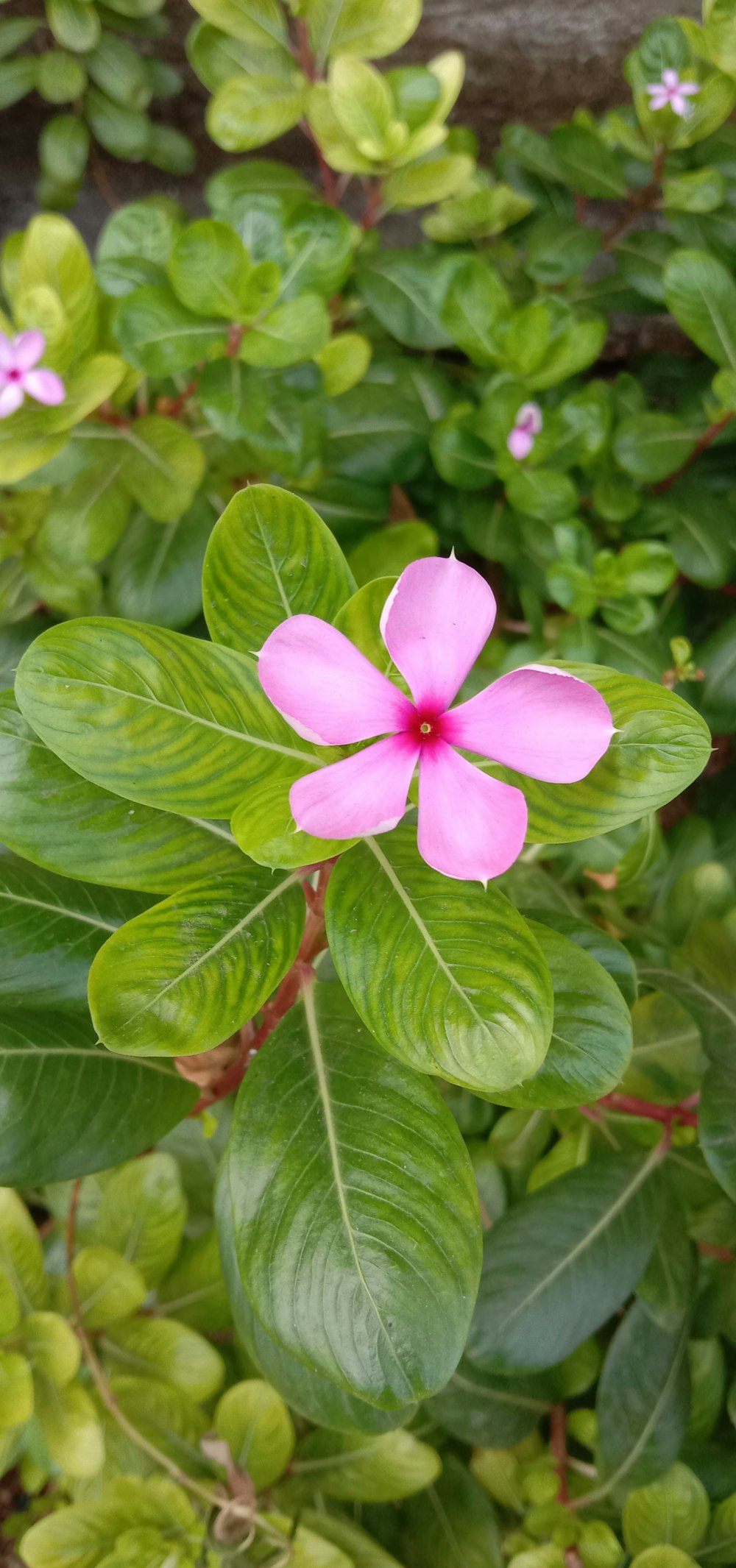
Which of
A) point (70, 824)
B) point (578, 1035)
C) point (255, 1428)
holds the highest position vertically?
point (70, 824)

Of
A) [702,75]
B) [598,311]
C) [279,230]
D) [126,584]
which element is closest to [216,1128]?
[126,584]

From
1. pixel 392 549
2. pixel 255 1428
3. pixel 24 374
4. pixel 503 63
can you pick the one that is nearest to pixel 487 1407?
pixel 255 1428

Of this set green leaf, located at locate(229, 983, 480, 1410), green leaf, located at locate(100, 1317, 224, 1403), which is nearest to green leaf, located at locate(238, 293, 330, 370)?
green leaf, located at locate(229, 983, 480, 1410)

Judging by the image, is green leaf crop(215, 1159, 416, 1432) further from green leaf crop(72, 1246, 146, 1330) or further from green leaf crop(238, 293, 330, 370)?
green leaf crop(238, 293, 330, 370)

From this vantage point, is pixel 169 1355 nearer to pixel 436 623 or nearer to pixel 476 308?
pixel 436 623

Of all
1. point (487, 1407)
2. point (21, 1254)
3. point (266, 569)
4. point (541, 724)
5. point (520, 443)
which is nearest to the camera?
point (541, 724)

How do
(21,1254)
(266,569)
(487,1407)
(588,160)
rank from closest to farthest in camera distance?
(266,569), (21,1254), (487,1407), (588,160)
